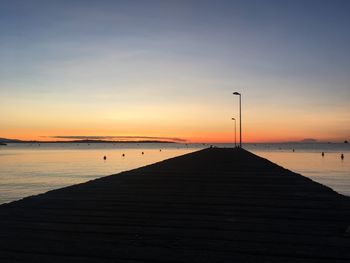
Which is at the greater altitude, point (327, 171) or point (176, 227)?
point (176, 227)

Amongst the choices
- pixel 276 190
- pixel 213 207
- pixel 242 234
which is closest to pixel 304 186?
pixel 276 190

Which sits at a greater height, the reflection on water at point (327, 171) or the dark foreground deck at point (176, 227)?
the dark foreground deck at point (176, 227)

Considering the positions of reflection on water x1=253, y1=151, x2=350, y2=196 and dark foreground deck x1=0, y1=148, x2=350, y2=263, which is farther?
reflection on water x1=253, y1=151, x2=350, y2=196

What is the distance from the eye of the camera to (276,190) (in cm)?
983

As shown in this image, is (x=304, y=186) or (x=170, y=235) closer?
(x=170, y=235)

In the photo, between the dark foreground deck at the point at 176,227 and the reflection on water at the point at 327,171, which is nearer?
the dark foreground deck at the point at 176,227

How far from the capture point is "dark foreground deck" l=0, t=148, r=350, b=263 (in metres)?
4.08

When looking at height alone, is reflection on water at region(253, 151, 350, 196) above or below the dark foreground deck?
below

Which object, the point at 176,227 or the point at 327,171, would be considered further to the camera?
the point at 327,171

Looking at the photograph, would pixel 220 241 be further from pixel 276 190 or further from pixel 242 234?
pixel 276 190

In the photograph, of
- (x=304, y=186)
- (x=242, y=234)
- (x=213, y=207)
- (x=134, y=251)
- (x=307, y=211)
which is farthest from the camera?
(x=304, y=186)

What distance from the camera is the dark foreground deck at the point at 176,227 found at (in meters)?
4.08

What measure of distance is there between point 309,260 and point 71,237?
2804 millimetres

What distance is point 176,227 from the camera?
5.36 meters
